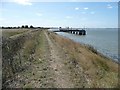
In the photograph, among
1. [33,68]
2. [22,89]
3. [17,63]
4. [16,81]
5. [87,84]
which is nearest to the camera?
[22,89]

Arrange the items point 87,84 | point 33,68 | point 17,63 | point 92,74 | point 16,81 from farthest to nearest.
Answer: point 17,63 < point 33,68 < point 92,74 < point 16,81 < point 87,84

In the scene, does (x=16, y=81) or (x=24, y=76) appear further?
(x=24, y=76)

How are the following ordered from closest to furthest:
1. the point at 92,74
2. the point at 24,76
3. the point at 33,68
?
the point at 24,76 < the point at 92,74 < the point at 33,68

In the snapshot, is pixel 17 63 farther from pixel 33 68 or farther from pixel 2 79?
pixel 2 79

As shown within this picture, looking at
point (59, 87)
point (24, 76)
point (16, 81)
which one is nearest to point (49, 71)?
point (24, 76)

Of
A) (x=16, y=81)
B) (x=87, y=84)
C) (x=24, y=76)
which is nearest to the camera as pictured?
(x=87, y=84)

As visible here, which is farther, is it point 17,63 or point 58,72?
point 17,63

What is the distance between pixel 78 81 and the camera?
12344 mm

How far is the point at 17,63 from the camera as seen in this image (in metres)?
17.2

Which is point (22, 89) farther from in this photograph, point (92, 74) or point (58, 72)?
point (92, 74)

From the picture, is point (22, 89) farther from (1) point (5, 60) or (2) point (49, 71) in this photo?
(1) point (5, 60)

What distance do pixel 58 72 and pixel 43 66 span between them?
88.1 inches

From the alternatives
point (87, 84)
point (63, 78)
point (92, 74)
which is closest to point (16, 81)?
point (63, 78)

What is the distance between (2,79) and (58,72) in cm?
326
